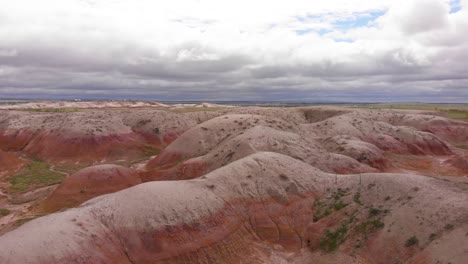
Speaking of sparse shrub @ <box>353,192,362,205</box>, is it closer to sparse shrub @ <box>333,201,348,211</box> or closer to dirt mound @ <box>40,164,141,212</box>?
sparse shrub @ <box>333,201,348,211</box>

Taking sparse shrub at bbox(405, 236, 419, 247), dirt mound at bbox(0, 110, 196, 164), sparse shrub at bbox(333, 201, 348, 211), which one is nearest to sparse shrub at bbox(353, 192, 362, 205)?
sparse shrub at bbox(333, 201, 348, 211)

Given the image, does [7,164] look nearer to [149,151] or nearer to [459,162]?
[149,151]

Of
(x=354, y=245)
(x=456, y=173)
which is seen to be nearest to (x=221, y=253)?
(x=354, y=245)

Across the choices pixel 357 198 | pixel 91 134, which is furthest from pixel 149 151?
pixel 357 198

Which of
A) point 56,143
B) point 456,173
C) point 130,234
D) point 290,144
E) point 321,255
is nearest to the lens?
point 130,234

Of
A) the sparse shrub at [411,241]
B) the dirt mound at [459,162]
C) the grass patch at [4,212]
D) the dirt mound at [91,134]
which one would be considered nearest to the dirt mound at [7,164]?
the dirt mound at [91,134]

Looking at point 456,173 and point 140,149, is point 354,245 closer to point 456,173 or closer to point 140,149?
point 456,173
